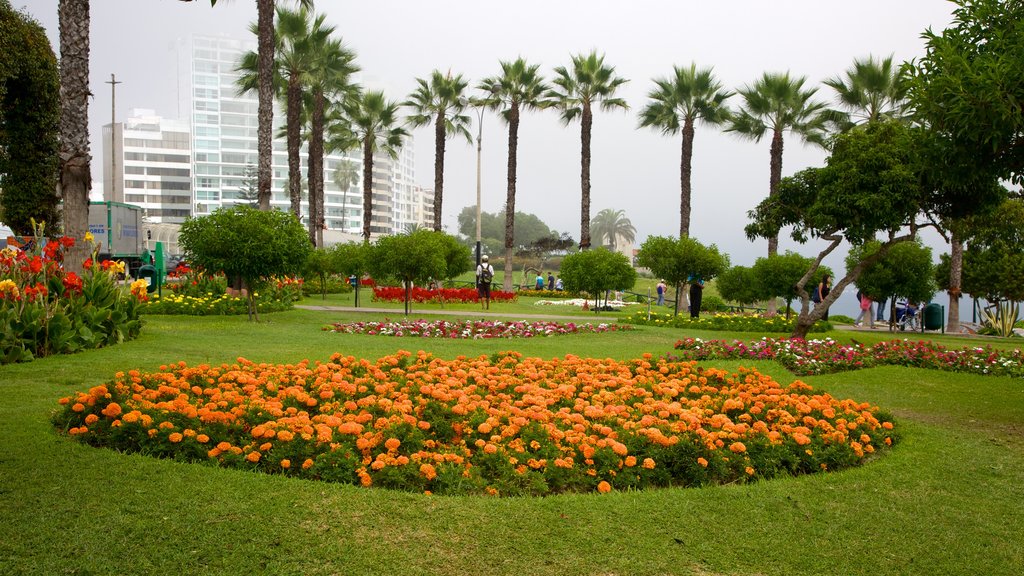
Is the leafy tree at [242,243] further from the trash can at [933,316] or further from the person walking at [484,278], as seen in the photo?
the trash can at [933,316]

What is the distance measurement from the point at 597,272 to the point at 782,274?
6.19m

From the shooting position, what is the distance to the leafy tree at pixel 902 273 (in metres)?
21.3

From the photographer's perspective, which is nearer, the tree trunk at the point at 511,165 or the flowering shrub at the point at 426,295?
the flowering shrub at the point at 426,295

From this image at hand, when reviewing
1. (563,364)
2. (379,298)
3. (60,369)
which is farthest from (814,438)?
(379,298)

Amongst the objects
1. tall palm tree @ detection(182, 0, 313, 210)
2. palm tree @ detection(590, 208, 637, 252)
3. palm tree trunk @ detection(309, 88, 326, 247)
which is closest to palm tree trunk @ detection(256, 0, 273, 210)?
tall palm tree @ detection(182, 0, 313, 210)

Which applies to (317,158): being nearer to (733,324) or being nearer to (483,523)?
(733,324)

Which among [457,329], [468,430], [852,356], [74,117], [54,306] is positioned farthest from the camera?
[457,329]

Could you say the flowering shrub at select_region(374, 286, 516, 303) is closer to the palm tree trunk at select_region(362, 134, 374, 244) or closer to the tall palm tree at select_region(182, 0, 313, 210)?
the tall palm tree at select_region(182, 0, 313, 210)

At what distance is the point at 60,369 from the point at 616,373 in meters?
6.22

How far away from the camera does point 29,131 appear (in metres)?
20.2

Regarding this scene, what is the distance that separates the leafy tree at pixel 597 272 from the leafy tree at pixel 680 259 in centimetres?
157

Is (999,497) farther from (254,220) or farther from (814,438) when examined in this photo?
(254,220)

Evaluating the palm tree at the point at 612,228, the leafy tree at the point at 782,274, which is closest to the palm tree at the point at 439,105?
the leafy tree at the point at 782,274

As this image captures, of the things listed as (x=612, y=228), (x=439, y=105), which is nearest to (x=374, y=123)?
(x=439, y=105)
